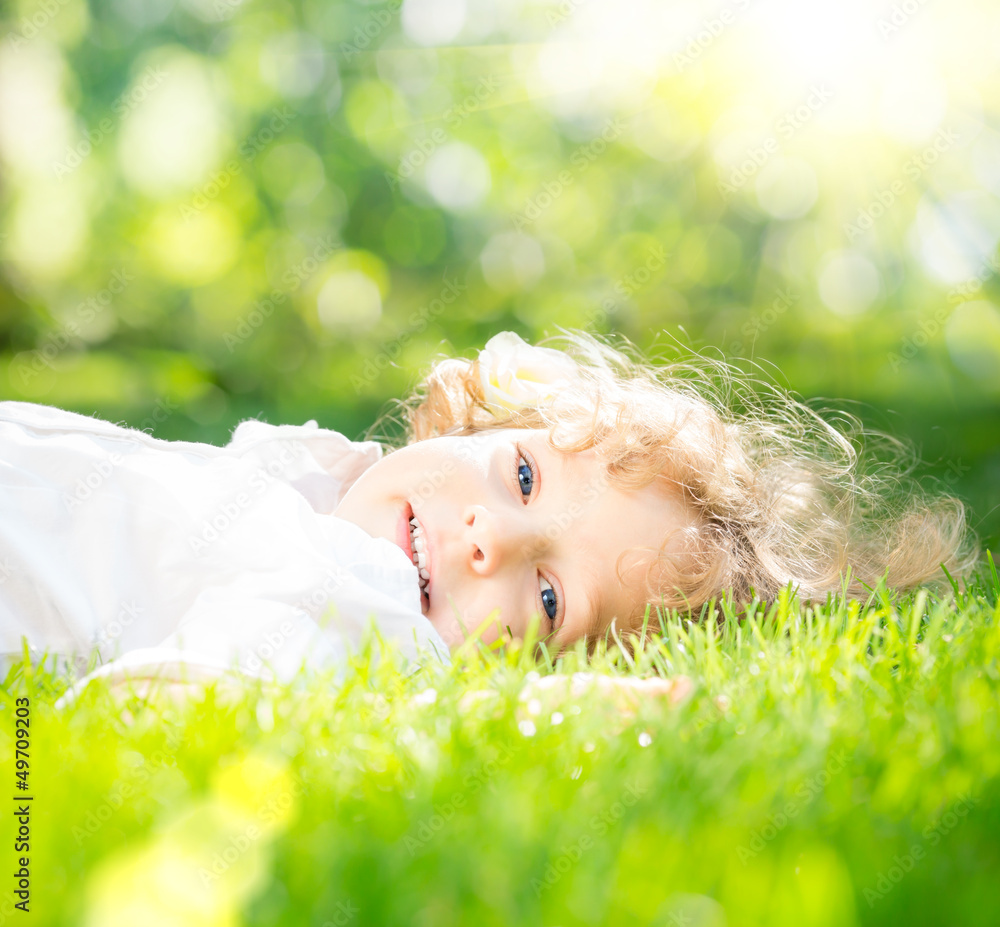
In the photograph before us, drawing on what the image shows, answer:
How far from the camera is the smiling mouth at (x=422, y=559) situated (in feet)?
6.23

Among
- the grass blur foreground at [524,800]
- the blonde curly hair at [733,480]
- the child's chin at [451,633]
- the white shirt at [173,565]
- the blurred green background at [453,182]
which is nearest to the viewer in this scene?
the grass blur foreground at [524,800]

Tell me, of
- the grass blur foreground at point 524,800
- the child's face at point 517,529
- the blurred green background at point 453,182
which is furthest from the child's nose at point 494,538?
the blurred green background at point 453,182

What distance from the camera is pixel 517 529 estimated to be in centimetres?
187

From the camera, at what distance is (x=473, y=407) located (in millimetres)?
2621

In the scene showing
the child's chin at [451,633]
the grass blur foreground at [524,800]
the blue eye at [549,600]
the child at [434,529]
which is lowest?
the child's chin at [451,633]

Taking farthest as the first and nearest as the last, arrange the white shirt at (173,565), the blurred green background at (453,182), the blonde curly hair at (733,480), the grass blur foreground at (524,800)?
the blurred green background at (453,182)
the blonde curly hair at (733,480)
the white shirt at (173,565)
the grass blur foreground at (524,800)

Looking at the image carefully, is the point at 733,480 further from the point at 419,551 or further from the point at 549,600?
the point at 419,551

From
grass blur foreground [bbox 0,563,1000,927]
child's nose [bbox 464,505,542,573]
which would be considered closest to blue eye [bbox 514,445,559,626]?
child's nose [bbox 464,505,542,573]

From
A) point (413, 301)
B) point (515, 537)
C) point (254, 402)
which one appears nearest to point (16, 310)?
point (254, 402)

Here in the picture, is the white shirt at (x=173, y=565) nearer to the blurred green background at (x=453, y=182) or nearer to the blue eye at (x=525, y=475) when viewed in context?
the blue eye at (x=525, y=475)

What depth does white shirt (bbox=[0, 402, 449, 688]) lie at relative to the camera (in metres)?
1.56

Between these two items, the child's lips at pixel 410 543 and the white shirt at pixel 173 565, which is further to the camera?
the child's lips at pixel 410 543

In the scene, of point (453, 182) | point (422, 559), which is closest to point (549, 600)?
point (422, 559)

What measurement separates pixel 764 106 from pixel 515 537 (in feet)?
30.3
